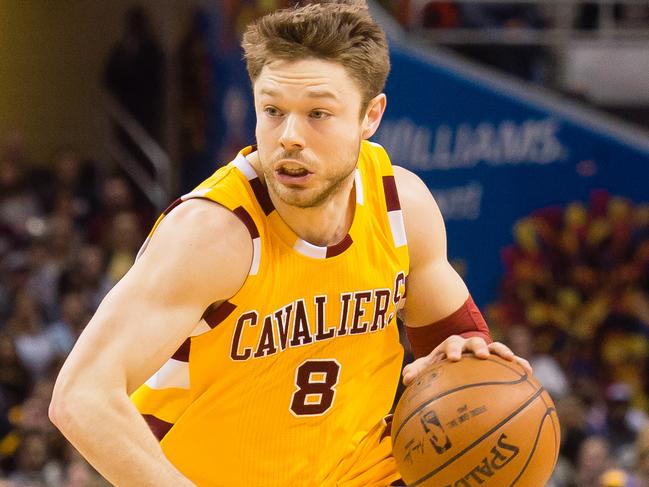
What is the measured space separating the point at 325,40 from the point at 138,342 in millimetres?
1006

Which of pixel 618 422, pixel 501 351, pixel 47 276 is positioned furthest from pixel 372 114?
pixel 47 276

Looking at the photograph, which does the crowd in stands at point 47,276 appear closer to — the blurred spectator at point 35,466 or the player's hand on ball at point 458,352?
the blurred spectator at point 35,466

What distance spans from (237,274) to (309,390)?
56cm

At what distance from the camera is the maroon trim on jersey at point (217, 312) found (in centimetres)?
393

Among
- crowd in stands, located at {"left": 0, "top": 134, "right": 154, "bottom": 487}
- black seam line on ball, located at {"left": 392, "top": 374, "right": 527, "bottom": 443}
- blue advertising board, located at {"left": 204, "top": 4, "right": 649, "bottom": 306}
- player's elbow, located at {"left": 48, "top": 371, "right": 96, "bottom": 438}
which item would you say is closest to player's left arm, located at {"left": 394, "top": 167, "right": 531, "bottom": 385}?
black seam line on ball, located at {"left": 392, "top": 374, "right": 527, "bottom": 443}

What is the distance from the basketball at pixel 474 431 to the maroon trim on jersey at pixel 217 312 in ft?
2.13

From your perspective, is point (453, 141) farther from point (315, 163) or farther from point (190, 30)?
point (315, 163)

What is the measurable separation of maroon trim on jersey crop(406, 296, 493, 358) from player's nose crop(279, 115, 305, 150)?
1066 millimetres

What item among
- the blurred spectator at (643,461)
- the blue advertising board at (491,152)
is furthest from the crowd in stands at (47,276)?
the blurred spectator at (643,461)

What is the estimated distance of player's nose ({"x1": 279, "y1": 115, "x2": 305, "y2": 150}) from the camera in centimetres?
379

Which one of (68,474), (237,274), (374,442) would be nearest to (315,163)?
(237,274)

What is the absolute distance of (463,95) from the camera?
1141cm

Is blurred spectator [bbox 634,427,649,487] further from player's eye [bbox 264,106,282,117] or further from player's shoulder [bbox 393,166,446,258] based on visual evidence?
player's eye [bbox 264,106,282,117]

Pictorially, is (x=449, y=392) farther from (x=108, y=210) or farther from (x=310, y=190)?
(x=108, y=210)
